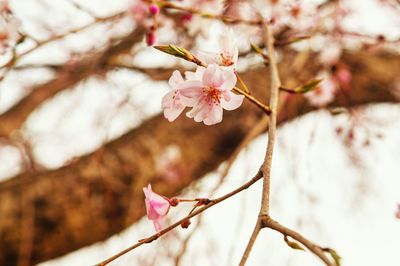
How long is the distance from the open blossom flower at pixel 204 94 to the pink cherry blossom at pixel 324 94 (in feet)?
4.65

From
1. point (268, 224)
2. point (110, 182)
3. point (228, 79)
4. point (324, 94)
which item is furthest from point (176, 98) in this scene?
point (324, 94)

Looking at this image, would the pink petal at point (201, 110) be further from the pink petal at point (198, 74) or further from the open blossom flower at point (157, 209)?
the open blossom flower at point (157, 209)

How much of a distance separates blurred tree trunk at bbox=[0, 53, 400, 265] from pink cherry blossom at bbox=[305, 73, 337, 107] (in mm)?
81

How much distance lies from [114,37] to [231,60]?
79.1 inches

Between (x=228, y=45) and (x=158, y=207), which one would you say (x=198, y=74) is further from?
A: (x=158, y=207)

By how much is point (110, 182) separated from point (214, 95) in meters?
1.19

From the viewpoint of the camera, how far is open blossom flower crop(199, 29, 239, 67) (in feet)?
2.44

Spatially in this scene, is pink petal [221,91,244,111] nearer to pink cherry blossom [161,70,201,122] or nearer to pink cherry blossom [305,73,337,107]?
pink cherry blossom [161,70,201,122]

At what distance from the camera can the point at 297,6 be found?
1877 mm

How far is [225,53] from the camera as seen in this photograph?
787 mm

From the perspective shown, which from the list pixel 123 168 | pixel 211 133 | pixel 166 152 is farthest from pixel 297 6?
pixel 123 168

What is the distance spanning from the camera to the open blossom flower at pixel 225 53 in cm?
74

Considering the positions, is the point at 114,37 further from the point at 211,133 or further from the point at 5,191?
the point at 5,191

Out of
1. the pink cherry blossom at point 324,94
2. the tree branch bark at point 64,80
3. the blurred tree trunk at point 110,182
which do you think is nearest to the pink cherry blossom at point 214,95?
the blurred tree trunk at point 110,182
